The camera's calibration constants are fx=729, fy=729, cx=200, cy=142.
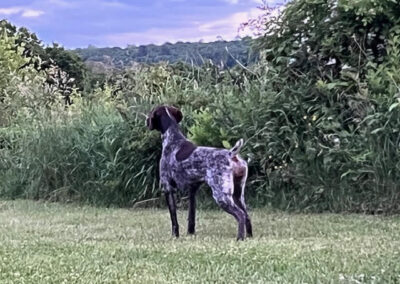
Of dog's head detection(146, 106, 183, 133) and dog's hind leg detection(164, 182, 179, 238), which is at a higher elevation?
dog's head detection(146, 106, 183, 133)

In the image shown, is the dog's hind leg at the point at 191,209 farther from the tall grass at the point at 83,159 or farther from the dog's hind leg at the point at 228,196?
the tall grass at the point at 83,159

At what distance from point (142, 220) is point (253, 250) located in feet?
9.48

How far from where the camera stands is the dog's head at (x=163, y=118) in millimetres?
7301

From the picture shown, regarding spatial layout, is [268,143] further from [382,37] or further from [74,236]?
[74,236]

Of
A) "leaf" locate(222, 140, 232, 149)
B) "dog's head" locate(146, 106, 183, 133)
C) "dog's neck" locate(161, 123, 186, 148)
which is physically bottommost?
"leaf" locate(222, 140, 232, 149)

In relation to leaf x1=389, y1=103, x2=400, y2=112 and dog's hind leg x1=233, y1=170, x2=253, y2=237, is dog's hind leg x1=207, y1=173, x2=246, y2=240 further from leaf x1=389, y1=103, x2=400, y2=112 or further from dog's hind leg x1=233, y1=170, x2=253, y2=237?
leaf x1=389, y1=103, x2=400, y2=112

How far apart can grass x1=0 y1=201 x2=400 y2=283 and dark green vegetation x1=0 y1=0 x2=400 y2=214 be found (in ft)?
2.03

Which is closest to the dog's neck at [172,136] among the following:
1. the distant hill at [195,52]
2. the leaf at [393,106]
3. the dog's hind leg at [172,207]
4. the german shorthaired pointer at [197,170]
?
the german shorthaired pointer at [197,170]

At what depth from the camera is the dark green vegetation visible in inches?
326

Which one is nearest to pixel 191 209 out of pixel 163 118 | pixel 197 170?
pixel 197 170

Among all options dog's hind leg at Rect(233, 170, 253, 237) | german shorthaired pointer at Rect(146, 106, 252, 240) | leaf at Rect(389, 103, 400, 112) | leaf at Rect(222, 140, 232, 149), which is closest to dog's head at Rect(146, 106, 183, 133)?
german shorthaired pointer at Rect(146, 106, 252, 240)

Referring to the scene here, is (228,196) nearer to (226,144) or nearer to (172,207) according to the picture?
(172,207)

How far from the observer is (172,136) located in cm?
720

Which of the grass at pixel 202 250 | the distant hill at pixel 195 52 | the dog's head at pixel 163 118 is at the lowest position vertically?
the grass at pixel 202 250
